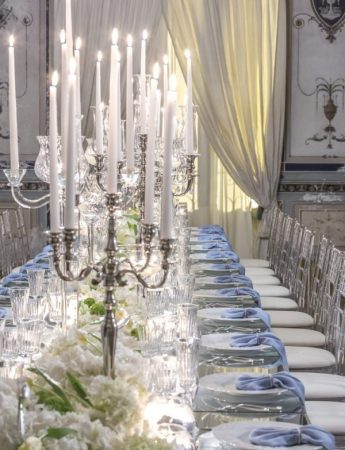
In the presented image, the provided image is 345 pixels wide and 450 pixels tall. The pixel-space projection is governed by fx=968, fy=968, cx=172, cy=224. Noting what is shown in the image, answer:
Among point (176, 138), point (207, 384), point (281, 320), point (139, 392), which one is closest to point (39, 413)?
point (139, 392)

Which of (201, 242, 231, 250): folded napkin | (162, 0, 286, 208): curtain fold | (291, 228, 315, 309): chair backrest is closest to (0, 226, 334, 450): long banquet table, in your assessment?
(291, 228, 315, 309): chair backrest

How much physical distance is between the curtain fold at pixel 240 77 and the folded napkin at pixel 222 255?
7.97 ft

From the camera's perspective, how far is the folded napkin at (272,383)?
2.80 m

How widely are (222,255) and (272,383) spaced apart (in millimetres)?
3537

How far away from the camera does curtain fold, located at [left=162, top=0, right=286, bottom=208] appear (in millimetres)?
8766

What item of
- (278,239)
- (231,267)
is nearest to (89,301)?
(231,267)

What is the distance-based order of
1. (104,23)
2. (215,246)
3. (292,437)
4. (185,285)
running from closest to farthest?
(292,437), (185,285), (215,246), (104,23)

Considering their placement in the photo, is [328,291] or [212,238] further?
[212,238]

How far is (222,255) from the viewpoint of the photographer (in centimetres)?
636

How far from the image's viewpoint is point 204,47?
8.77 metres

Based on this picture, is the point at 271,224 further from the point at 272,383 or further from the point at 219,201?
the point at 272,383

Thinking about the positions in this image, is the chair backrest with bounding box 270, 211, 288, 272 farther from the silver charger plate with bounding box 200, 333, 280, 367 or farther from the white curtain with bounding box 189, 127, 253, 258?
the silver charger plate with bounding box 200, 333, 280, 367

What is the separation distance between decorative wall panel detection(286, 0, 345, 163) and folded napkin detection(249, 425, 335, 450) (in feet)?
22.1

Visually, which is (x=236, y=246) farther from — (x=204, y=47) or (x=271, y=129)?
(x=204, y=47)
